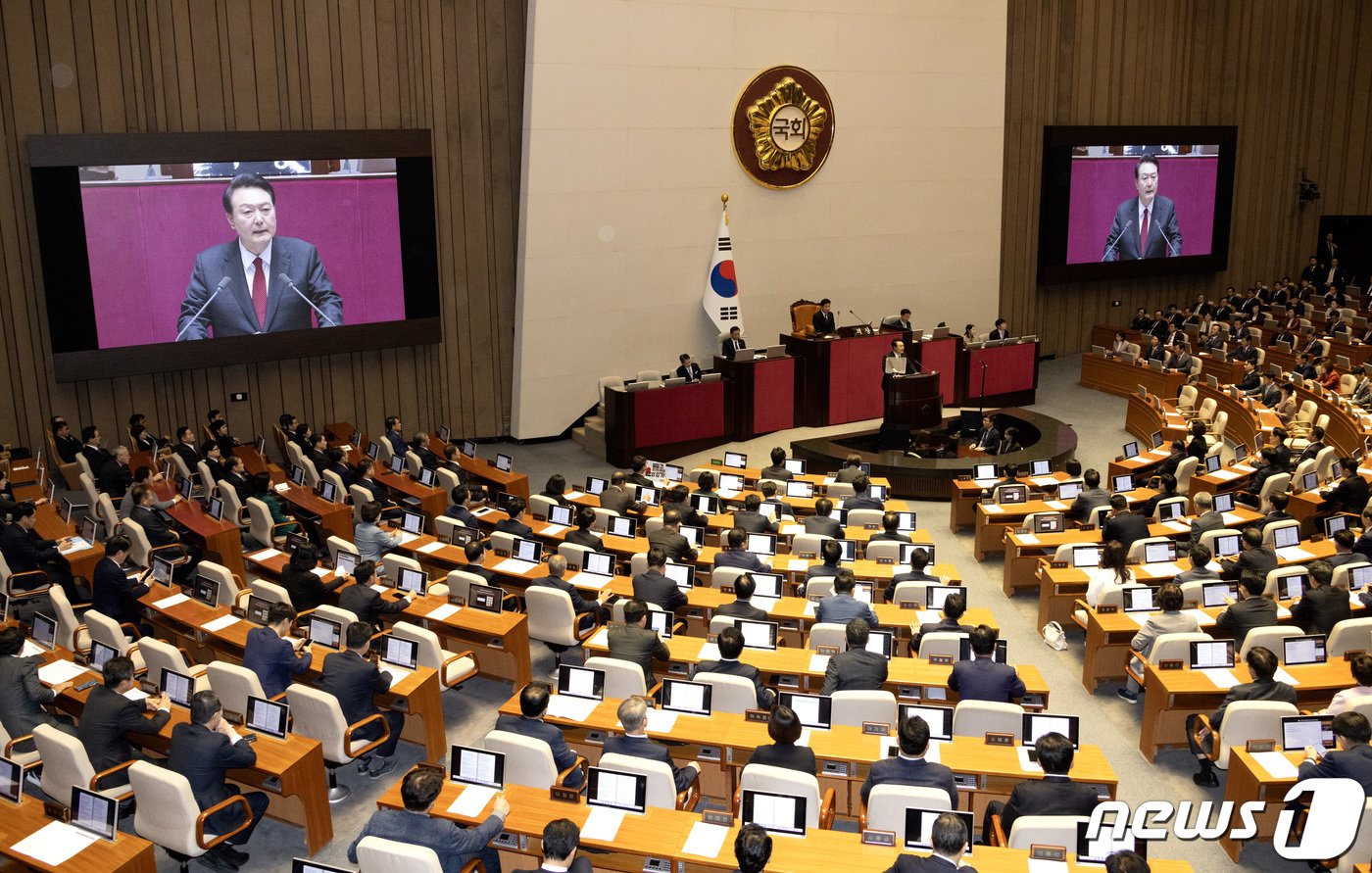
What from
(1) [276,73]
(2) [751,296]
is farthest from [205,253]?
(2) [751,296]

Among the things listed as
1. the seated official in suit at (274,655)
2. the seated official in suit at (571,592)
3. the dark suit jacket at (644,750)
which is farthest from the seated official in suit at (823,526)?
the seated official in suit at (274,655)

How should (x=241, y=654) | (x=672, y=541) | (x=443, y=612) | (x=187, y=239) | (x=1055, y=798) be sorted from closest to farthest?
(x=1055, y=798) → (x=241, y=654) → (x=443, y=612) → (x=672, y=541) → (x=187, y=239)

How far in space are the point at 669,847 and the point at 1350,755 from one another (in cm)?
381

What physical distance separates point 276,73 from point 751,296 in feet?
27.1

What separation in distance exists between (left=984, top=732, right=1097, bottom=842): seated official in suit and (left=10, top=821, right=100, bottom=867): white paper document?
501 centimetres

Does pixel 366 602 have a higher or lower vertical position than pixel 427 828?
higher

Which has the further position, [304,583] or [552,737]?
[304,583]

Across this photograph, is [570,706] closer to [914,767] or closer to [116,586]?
[914,767]

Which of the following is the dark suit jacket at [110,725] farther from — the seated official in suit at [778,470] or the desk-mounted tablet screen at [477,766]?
the seated official in suit at [778,470]

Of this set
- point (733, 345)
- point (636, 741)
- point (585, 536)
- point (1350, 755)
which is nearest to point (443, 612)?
point (585, 536)

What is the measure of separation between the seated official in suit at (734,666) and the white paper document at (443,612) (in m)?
2.39

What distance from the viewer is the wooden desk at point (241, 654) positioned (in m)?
8.18

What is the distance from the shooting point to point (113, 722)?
23.3ft

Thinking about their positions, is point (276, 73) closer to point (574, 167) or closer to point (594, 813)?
point (574, 167)
